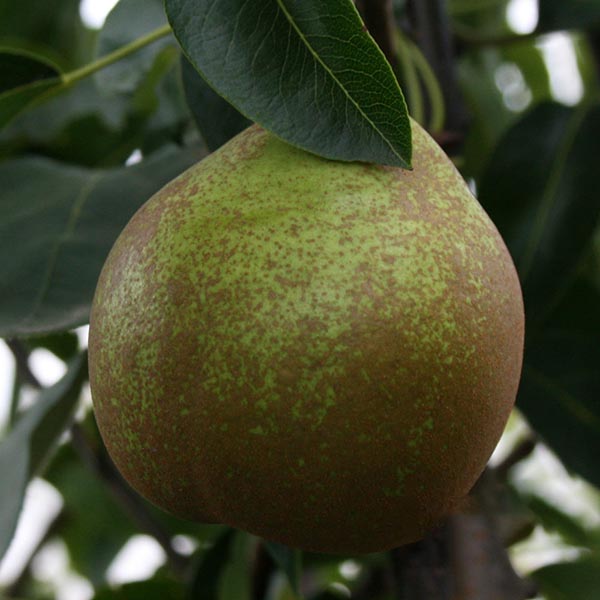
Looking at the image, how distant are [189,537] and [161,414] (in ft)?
3.21

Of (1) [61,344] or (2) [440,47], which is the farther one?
(1) [61,344]

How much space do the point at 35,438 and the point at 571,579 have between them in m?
0.69

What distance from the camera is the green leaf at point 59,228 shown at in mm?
816

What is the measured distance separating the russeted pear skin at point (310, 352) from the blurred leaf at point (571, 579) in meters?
0.71

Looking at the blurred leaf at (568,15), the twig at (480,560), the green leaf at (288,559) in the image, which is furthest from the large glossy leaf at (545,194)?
the green leaf at (288,559)

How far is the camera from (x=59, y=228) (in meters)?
0.91

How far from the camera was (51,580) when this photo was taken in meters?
2.02

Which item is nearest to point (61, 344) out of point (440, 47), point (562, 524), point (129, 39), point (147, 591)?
point (147, 591)

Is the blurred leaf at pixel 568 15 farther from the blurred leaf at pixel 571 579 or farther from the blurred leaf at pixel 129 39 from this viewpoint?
the blurred leaf at pixel 571 579

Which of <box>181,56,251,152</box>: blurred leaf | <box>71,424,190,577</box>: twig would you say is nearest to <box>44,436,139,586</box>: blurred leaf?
<box>71,424,190,577</box>: twig

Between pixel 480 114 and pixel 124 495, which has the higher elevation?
pixel 480 114

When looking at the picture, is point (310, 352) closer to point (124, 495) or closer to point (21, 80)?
point (21, 80)

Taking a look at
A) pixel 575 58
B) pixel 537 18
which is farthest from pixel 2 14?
pixel 575 58

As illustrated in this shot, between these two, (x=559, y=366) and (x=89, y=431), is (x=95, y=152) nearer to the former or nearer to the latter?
(x=89, y=431)
